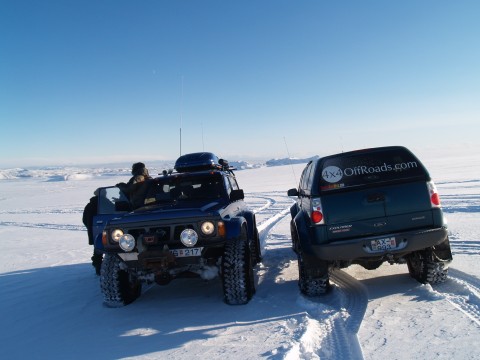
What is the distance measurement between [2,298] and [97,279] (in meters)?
1.50

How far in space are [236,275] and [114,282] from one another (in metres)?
1.67

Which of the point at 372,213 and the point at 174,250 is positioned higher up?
the point at 372,213

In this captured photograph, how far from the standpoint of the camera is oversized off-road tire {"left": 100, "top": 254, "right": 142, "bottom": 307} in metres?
5.14

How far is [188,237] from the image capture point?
468 cm

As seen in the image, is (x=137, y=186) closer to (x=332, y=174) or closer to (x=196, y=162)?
(x=196, y=162)

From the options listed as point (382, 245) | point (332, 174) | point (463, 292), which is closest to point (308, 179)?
point (332, 174)

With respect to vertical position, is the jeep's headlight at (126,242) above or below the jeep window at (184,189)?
below

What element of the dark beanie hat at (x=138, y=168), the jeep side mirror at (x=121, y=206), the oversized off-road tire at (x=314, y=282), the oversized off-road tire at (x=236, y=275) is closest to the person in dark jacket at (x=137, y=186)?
the dark beanie hat at (x=138, y=168)

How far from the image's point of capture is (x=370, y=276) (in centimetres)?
584

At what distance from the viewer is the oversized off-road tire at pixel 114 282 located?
5.14 metres

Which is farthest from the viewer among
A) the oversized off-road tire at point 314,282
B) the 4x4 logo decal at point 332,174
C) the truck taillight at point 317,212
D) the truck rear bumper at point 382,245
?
the oversized off-road tire at point 314,282

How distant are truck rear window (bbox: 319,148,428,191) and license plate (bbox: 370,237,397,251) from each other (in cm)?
70

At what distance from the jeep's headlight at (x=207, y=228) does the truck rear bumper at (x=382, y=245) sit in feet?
4.47

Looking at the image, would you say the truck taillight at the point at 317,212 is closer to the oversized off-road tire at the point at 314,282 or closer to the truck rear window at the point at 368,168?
the truck rear window at the point at 368,168
